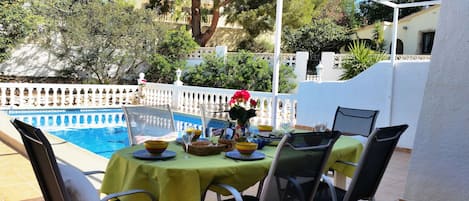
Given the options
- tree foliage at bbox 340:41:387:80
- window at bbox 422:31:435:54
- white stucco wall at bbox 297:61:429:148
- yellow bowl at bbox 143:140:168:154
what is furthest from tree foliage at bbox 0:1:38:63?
window at bbox 422:31:435:54

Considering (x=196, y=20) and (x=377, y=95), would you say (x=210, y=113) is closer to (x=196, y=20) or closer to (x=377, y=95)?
(x=377, y=95)

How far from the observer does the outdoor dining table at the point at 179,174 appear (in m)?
1.99

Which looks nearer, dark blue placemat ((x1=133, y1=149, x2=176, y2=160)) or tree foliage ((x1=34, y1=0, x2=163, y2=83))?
dark blue placemat ((x1=133, y1=149, x2=176, y2=160))

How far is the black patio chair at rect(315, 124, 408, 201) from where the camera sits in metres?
2.29

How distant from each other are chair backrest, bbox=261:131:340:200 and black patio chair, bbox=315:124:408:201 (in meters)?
0.33

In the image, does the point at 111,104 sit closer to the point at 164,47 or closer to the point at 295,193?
the point at 164,47

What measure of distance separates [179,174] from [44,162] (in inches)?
24.2

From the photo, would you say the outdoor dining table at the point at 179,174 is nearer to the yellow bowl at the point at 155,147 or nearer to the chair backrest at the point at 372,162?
the yellow bowl at the point at 155,147

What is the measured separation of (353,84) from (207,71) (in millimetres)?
7136

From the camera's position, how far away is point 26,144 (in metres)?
1.83

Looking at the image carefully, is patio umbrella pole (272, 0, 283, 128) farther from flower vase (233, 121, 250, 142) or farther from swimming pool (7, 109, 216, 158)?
flower vase (233, 121, 250, 142)

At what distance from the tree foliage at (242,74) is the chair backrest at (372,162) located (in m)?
10.3

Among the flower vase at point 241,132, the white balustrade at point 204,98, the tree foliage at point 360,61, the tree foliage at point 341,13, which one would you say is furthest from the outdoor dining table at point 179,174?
the tree foliage at point 341,13

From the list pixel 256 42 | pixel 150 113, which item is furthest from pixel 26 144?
pixel 256 42
